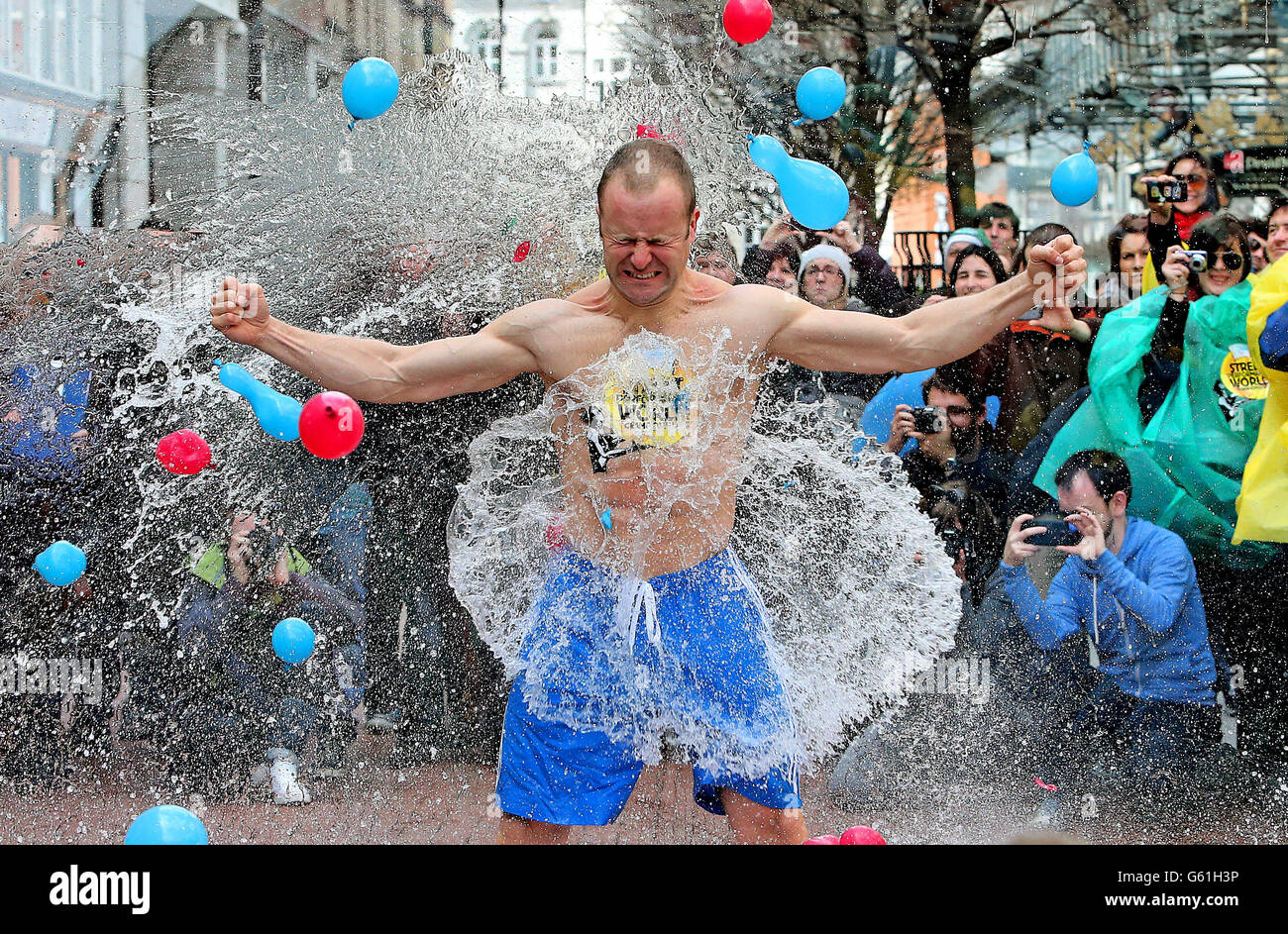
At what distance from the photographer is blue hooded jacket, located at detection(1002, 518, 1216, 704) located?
352 centimetres

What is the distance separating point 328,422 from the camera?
2.53 m

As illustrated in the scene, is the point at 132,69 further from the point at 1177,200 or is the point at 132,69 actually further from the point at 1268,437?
the point at 1268,437

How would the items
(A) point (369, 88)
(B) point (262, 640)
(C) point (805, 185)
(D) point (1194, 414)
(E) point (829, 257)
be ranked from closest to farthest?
(A) point (369, 88) → (C) point (805, 185) → (D) point (1194, 414) → (B) point (262, 640) → (E) point (829, 257)

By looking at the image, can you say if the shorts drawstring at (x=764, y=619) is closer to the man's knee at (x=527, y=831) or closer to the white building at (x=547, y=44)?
the man's knee at (x=527, y=831)

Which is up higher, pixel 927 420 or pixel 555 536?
pixel 927 420

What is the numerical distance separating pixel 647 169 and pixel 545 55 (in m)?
1.59

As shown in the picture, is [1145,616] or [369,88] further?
[1145,616]

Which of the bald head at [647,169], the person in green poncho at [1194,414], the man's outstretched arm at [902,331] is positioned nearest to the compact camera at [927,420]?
the person in green poncho at [1194,414]

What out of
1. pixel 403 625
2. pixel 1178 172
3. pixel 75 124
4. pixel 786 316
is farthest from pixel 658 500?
pixel 75 124

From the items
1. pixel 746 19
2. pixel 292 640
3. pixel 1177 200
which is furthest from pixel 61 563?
pixel 1177 200

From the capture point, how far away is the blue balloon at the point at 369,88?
3227mm

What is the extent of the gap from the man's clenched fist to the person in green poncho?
237cm

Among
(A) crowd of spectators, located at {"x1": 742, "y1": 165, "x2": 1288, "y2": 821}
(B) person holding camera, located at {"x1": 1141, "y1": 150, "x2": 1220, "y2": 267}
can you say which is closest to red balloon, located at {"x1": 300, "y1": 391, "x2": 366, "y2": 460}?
(A) crowd of spectators, located at {"x1": 742, "y1": 165, "x2": 1288, "y2": 821}

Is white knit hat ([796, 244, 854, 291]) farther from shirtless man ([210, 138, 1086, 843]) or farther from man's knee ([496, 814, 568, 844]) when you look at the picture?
man's knee ([496, 814, 568, 844])
